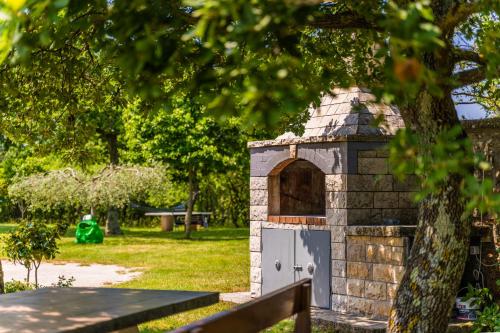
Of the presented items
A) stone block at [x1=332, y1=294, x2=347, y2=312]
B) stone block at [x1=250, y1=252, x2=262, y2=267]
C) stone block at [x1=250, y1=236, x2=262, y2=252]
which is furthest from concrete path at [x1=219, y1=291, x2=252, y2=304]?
stone block at [x1=332, y1=294, x2=347, y2=312]

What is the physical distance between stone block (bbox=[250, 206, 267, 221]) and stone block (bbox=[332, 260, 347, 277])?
145 centimetres

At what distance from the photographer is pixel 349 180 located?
29.2 feet

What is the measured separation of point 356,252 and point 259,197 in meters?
1.93

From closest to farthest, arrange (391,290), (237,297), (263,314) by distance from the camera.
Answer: (263,314), (391,290), (237,297)

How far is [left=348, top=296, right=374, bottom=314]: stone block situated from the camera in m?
8.53

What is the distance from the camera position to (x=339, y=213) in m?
8.98

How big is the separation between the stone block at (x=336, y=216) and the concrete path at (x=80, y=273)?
530 cm

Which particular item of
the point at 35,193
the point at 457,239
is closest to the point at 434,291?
the point at 457,239

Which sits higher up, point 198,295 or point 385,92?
point 385,92

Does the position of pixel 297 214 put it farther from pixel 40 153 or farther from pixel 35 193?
pixel 35 193

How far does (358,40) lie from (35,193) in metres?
18.8

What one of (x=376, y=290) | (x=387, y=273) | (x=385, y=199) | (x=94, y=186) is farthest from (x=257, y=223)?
(x=94, y=186)

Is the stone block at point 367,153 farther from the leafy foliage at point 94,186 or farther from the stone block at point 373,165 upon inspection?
the leafy foliage at point 94,186

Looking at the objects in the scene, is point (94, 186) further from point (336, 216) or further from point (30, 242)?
point (336, 216)
